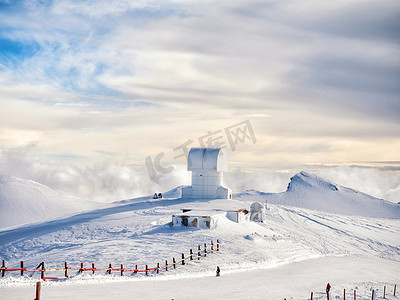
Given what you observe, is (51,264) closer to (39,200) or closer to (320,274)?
(320,274)

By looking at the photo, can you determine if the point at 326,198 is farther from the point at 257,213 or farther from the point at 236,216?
the point at 236,216

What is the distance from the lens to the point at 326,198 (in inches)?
3629

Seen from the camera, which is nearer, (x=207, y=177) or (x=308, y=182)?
(x=207, y=177)

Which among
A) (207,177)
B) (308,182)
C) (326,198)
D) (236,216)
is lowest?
(326,198)

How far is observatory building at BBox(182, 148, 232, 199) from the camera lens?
68.7m

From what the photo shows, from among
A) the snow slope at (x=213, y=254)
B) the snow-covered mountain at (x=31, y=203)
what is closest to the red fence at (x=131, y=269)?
the snow slope at (x=213, y=254)

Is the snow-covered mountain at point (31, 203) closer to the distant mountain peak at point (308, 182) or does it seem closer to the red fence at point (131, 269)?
the distant mountain peak at point (308, 182)

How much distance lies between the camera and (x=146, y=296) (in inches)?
1015

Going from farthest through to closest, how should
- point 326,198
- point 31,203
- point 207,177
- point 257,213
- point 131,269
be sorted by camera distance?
1. point 326,198
2. point 31,203
3. point 207,177
4. point 257,213
5. point 131,269

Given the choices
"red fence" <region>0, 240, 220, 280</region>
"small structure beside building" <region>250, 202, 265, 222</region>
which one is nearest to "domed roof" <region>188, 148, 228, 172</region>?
"small structure beside building" <region>250, 202, 265, 222</region>

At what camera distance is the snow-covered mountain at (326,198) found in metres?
86.4

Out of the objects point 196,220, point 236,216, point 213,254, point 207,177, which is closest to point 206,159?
point 207,177

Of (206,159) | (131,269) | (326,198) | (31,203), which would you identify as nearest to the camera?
(131,269)

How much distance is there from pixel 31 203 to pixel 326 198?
56858 mm
